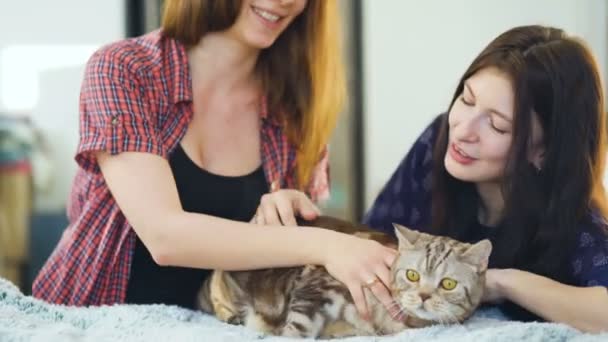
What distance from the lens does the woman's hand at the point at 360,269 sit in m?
1.07

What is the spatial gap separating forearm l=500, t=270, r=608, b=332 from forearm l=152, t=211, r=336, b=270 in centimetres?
29

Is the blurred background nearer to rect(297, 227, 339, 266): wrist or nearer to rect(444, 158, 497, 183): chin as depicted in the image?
rect(444, 158, 497, 183): chin

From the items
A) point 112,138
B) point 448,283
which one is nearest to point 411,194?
point 448,283

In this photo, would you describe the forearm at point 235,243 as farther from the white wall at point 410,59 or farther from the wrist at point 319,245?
the white wall at point 410,59

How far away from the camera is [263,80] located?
1.60 m

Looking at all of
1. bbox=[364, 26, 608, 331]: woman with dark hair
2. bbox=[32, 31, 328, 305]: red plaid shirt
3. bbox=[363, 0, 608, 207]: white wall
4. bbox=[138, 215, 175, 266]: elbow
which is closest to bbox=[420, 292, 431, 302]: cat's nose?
bbox=[364, 26, 608, 331]: woman with dark hair

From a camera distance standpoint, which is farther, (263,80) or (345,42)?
(345,42)

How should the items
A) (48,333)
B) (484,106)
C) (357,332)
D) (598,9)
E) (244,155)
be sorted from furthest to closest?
(598,9), (244,155), (484,106), (357,332), (48,333)

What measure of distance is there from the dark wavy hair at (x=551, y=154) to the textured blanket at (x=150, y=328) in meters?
0.14

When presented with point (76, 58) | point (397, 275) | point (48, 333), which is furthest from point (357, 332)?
point (76, 58)

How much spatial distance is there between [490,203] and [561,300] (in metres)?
0.33

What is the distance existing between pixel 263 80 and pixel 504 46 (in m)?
0.55

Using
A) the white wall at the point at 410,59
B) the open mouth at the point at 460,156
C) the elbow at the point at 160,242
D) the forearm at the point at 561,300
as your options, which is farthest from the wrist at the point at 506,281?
the white wall at the point at 410,59

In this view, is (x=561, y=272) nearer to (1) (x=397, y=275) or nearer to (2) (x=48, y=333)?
(1) (x=397, y=275)
